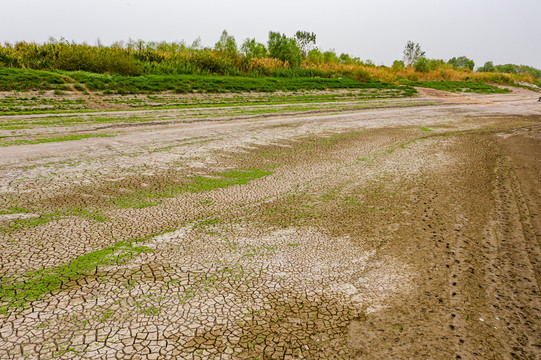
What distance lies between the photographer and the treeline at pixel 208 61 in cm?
2325

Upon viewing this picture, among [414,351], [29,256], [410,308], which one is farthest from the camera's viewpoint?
[29,256]

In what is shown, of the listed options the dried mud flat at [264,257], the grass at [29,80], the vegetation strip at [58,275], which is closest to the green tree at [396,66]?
the grass at [29,80]

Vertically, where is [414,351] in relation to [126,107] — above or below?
below

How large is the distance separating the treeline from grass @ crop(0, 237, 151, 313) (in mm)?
22031

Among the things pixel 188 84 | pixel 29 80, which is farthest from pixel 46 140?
pixel 188 84

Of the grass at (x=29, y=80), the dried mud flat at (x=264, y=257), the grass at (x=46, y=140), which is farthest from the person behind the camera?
the grass at (x=29, y=80)

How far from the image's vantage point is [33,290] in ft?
11.0

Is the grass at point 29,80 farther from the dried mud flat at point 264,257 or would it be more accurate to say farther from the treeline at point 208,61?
the dried mud flat at point 264,257

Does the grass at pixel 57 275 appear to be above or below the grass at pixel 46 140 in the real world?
below

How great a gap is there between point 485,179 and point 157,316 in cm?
694

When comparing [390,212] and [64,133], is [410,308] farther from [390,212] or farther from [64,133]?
[64,133]

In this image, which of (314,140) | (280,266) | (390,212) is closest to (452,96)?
(314,140)

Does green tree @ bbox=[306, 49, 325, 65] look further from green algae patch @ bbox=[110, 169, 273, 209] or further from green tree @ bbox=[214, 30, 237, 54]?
green algae patch @ bbox=[110, 169, 273, 209]

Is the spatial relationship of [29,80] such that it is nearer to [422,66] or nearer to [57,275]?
[57,275]
